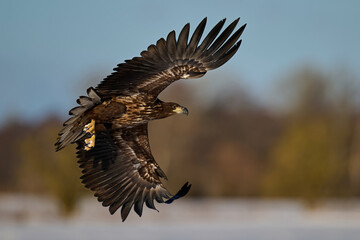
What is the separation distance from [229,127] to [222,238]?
89.0ft

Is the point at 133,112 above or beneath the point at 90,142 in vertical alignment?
above

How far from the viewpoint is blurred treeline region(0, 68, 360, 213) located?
22.7 meters

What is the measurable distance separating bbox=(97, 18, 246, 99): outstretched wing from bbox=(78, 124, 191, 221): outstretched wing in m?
0.76

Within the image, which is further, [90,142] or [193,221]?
[193,221]

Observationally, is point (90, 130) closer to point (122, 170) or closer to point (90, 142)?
point (90, 142)

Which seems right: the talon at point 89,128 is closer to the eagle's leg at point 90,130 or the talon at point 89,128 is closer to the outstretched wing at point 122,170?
the eagle's leg at point 90,130

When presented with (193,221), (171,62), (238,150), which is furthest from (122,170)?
(238,150)

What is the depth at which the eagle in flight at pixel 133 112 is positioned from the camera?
4.95 metres

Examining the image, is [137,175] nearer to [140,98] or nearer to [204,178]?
[140,98]

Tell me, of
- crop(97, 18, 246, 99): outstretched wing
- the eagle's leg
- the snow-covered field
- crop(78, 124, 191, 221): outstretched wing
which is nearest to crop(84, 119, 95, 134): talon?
the eagle's leg

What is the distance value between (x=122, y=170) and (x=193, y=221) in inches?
650

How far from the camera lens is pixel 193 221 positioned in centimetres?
2211

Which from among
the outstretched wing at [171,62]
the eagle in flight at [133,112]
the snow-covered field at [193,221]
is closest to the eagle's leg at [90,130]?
the eagle in flight at [133,112]

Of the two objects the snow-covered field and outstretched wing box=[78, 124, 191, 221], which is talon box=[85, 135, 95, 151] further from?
the snow-covered field
